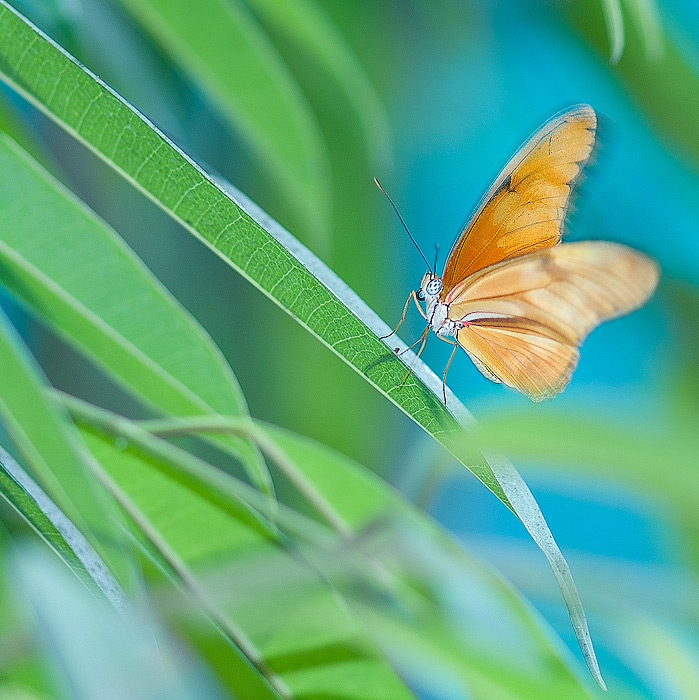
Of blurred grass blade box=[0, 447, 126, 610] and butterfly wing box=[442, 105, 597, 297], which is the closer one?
blurred grass blade box=[0, 447, 126, 610]

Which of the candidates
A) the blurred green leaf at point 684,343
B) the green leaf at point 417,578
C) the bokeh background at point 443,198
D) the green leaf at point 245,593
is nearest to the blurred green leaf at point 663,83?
the bokeh background at point 443,198

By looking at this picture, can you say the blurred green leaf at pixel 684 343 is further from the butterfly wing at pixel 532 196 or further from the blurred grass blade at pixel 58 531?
the blurred grass blade at pixel 58 531

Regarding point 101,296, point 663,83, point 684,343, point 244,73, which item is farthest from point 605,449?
point 684,343

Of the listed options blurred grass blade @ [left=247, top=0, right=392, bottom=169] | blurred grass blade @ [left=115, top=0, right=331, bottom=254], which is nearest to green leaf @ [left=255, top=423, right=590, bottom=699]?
blurred grass blade @ [left=115, top=0, right=331, bottom=254]

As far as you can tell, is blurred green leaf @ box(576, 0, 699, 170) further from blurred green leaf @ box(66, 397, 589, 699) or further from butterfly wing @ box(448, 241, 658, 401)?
blurred green leaf @ box(66, 397, 589, 699)

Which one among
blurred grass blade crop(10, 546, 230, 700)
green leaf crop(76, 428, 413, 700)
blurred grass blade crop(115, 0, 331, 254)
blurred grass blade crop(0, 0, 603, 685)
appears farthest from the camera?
blurred grass blade crop(115, 0, 331, 254)

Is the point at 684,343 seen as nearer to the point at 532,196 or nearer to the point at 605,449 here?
the point at 532,196

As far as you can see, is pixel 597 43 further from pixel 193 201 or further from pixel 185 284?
pixel 193 201
